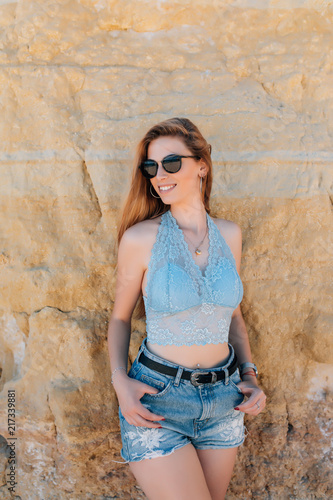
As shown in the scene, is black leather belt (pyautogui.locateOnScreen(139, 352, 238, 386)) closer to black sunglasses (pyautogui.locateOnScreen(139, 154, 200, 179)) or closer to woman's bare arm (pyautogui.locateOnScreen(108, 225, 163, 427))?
woman's bare arm (pyautogui.locateOnScreen(108, 225, 163, 427))

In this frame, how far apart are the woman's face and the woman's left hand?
0.96 m

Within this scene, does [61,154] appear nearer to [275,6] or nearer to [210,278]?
[210,278]

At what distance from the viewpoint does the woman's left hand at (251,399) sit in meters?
2.09

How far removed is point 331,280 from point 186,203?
3.35 ft

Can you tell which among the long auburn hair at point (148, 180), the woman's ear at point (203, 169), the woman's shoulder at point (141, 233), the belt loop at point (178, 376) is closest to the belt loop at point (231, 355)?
the belt loop at point (178, 376)

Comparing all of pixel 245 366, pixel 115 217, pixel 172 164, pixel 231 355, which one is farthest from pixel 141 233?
pixel 245 366

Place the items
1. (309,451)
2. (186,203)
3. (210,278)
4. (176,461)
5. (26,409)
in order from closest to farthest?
1. (176,461)
2. (210,278)
3. (186,203)
4. (26,409)
5. (309,451)

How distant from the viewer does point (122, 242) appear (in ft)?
7.33

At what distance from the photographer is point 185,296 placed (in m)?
2.06

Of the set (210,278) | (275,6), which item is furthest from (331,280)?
(275,6)

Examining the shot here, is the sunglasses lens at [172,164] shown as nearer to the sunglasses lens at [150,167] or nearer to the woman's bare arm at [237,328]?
the sunglasses lens at [150,167]

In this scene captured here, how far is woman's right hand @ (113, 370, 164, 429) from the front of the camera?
6.31 feet

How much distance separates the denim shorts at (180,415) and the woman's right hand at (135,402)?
0.06 metres

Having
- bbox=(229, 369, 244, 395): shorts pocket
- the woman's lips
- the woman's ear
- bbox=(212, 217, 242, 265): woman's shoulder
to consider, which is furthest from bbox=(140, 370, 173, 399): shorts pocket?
the woman's ear
